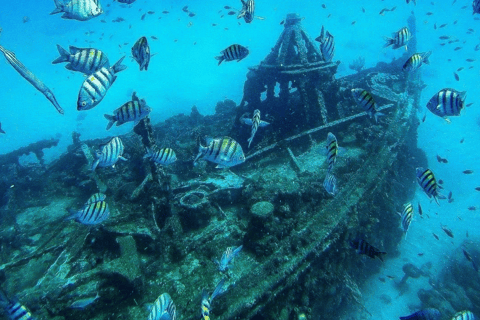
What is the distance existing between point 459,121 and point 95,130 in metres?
48.0

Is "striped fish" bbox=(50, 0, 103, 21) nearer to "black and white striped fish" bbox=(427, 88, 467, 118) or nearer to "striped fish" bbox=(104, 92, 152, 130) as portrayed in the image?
"striped fish" bbox=(104, 92, 152, 130)

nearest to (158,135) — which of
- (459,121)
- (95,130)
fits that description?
(95,130)

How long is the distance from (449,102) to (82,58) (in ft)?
20.0

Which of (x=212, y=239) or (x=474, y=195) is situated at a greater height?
(x=212, y=239)

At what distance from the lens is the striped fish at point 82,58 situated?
3654 millimetres

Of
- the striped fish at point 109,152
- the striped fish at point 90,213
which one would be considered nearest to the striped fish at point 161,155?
the striped fish at point 109,152

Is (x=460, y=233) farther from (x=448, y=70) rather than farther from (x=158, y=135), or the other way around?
(x=448, y=70)

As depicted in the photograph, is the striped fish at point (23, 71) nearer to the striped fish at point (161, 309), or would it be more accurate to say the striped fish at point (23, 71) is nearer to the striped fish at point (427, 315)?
the striped fish at point (161, 309)

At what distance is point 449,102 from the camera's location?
4.57m

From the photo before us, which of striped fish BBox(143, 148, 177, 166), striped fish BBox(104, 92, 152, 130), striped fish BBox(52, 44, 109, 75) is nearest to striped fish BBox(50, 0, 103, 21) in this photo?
striped fish BBox(52, 44, 109, 75)

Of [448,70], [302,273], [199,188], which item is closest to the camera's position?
[302,273]

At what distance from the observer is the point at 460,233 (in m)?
13.1

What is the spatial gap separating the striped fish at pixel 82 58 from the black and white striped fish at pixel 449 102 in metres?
5.75

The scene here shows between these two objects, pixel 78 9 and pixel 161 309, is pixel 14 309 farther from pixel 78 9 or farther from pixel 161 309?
pixel 78 9
